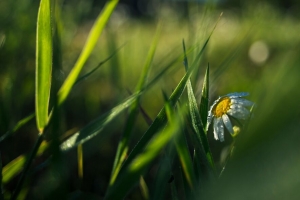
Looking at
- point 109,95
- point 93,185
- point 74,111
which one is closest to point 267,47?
point 109,95

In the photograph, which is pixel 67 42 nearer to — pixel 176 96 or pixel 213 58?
pixel 176 96

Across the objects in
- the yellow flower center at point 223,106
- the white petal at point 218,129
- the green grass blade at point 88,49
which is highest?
the green grass blade at point 88,49

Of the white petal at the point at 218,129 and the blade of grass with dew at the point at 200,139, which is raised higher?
the blade of grass with dew at the point at 200,139

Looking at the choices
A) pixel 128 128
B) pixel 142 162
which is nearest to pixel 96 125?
pixel 128 128

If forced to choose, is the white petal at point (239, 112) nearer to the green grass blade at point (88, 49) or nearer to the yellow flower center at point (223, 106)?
the yellow flower center at point (223, 106)

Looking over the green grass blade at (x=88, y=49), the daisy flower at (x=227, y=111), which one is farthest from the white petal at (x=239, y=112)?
the green grass blade at (x=88, y=49)

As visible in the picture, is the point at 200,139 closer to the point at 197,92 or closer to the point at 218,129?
the point at 218,129
